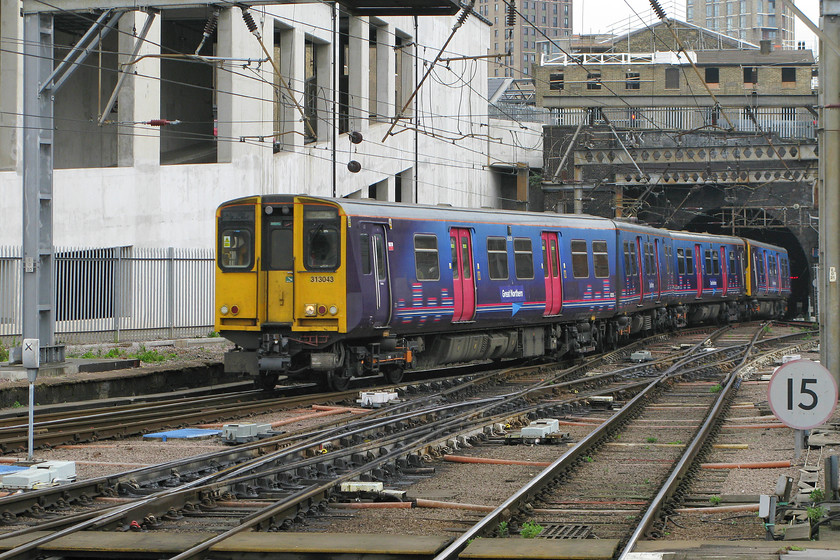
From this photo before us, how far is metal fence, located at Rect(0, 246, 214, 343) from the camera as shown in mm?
23469

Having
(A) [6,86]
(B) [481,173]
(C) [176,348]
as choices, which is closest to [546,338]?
(C) [176,348]

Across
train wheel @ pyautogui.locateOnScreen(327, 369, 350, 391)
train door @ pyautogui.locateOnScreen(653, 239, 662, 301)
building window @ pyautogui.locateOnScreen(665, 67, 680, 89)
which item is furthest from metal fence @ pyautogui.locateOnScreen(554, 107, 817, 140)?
train wheel @ pyautogui.locateOnScreen(327, 369, 350, 391)

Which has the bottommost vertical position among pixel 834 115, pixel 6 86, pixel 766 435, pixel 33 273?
pixel 766 435

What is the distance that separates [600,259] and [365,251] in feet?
30.9

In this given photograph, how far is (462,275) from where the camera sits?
20.1 metres

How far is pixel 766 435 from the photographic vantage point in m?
13.6

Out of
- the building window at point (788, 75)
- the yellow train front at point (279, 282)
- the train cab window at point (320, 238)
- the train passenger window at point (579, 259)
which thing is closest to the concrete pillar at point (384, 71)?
the train passenger window at point (579, 259)

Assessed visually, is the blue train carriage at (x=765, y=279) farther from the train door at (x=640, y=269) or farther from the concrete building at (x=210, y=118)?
the train door at (x=640, y=269)

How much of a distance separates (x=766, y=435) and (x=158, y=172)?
2092cm

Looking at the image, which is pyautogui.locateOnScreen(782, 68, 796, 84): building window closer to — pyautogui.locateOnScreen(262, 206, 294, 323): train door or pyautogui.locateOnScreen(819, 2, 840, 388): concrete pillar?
pyautogui.locateOnScreen(262, 206, 294, 323): train door

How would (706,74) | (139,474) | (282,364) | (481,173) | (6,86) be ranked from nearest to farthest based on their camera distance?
(139,474)
(282,364)
(6,86)
(481,173)
(706,74)

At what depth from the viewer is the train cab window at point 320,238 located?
675 inches

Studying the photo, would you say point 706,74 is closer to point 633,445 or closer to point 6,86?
point 6,86

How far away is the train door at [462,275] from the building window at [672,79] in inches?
1889
